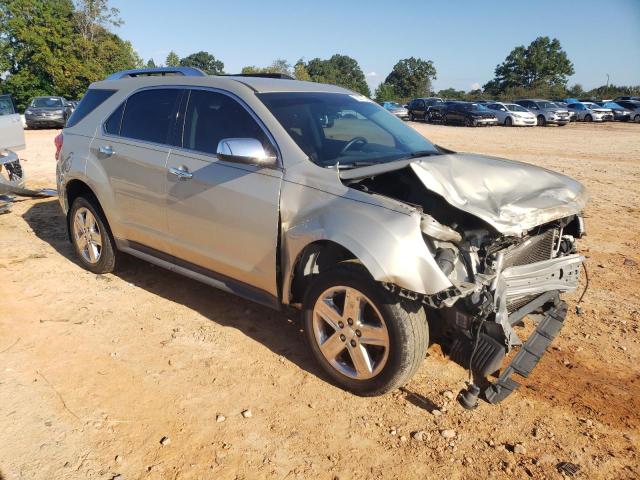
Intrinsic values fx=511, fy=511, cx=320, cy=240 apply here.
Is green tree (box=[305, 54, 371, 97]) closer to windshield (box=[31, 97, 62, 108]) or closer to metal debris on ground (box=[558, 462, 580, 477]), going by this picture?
windshield (box=[31, 97, 62, 108])

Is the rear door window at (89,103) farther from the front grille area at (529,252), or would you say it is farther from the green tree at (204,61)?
the green tree at (204,61)

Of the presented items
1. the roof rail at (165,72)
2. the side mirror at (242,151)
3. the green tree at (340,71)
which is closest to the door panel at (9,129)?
the roof rail at (165,72)

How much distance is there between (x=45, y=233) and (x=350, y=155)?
15.5 feet

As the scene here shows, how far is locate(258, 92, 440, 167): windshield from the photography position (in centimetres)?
356

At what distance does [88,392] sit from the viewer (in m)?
3.19

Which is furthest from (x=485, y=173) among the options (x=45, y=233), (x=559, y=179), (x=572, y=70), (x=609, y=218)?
(x=572, y=70)

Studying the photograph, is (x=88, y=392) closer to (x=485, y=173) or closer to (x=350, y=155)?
(x=350, y=155)

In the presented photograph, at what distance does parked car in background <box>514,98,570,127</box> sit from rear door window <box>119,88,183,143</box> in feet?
105

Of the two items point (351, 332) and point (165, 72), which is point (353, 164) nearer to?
point (351, 332)

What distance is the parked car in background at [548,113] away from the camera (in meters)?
31.5

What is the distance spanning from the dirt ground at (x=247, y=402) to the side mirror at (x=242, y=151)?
1.39m

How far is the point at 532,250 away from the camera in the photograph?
134 inches

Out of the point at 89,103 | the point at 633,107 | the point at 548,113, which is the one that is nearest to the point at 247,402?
the point at 89,103

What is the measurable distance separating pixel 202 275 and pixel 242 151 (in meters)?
1.19
